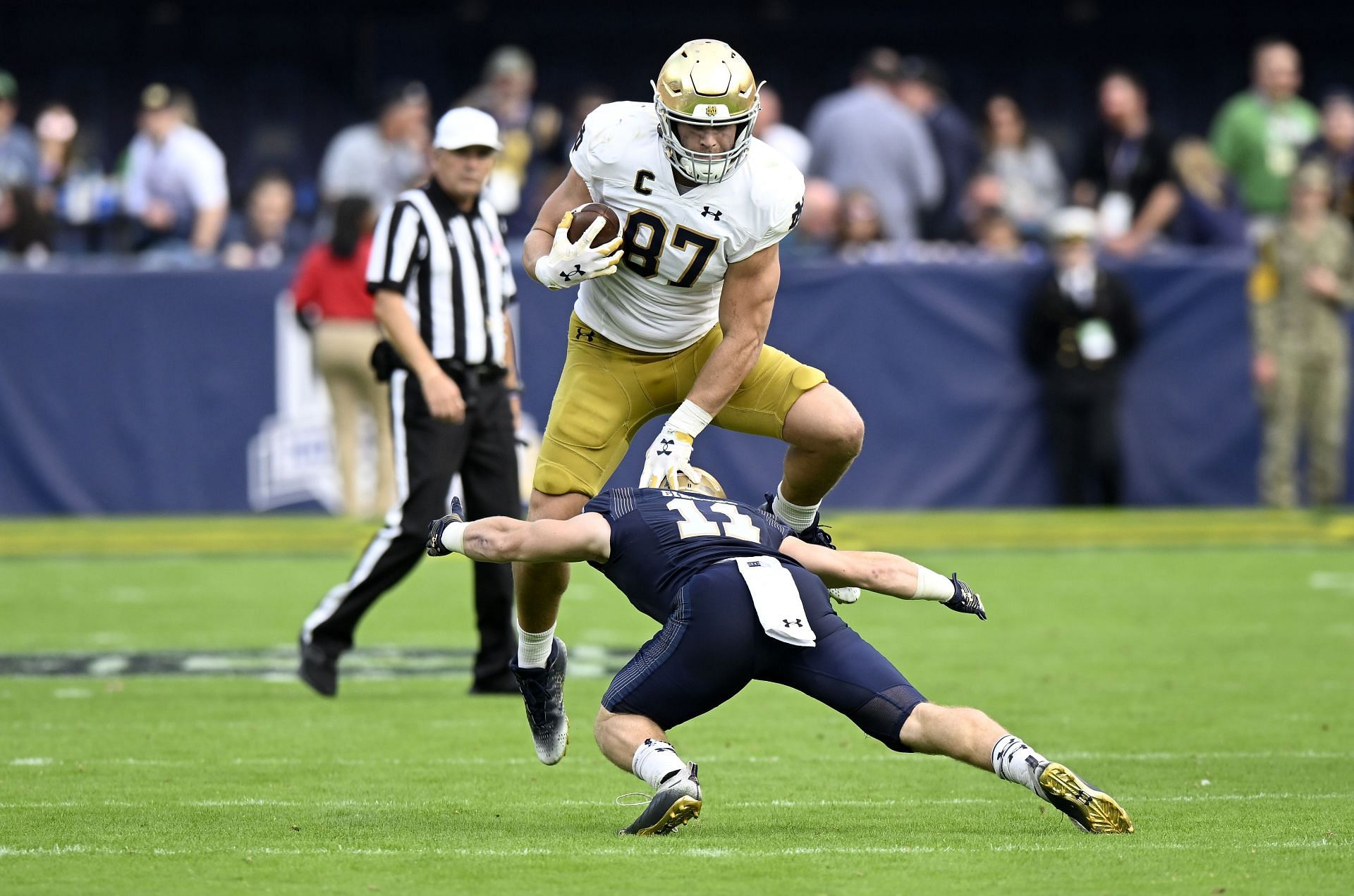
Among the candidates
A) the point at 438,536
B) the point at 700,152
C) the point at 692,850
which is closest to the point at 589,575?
the point at 700,152

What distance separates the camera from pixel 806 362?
11.9 meters

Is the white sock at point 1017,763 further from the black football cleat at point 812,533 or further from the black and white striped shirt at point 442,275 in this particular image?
the black and white striped shirt at point 442,275

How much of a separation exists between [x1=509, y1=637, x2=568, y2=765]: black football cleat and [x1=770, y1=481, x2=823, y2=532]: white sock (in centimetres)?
88

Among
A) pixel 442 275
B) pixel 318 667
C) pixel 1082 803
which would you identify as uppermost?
pixel 442 275

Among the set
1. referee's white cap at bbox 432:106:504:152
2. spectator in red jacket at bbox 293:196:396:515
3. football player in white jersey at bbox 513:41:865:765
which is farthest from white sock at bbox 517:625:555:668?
spectator in red jacket at bbox 293:196:396:515

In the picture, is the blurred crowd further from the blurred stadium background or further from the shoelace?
the shoelace

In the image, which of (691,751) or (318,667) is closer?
(691,751)

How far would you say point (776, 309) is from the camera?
39.0 ft

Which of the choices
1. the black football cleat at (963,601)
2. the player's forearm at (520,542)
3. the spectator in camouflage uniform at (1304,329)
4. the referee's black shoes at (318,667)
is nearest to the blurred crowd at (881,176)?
the spectator in camouflage uniform at (1304,329)

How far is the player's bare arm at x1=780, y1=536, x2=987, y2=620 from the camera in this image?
4559 millimetres

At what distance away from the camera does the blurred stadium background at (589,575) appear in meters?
4.46

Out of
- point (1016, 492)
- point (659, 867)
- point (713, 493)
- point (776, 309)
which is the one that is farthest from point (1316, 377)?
point (659, 867)

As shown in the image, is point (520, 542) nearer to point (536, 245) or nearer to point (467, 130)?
point (536, 245)

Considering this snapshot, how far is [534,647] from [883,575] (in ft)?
4.01
